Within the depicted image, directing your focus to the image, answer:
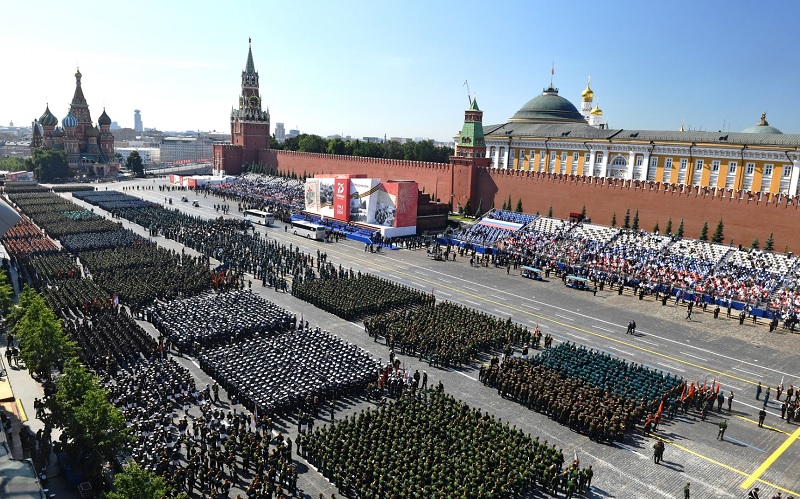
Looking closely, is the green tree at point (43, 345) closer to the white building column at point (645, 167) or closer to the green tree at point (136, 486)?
the green tree at point (136, 486)

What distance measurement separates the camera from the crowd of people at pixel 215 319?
22.3 metres

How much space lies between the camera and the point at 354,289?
1166 inches

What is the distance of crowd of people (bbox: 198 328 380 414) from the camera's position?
1792 centimetres

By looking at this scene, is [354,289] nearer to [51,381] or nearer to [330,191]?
[51,381]

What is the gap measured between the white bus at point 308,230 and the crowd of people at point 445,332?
65.0 feet

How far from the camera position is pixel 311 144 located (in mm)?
90438

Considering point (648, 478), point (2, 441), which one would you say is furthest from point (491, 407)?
point (2, 441)

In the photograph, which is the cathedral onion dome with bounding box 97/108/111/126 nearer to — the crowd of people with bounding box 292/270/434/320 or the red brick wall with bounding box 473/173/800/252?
the red brick wall with bounding box 473/173/800/252

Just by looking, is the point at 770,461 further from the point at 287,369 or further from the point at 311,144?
the point at 311,144

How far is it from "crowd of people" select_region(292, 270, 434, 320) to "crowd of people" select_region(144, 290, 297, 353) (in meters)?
2.52

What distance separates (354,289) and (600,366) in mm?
13476

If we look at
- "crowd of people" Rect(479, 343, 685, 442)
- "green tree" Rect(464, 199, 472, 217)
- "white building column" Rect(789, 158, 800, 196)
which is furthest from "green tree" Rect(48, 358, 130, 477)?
"white building column" Rect(789, 158, 800, 196)

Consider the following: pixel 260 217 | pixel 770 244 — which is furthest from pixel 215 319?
pixel 770 244

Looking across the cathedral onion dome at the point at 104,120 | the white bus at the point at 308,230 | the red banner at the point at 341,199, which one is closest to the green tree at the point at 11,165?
the cathedral onion dome at the point at 104,120
